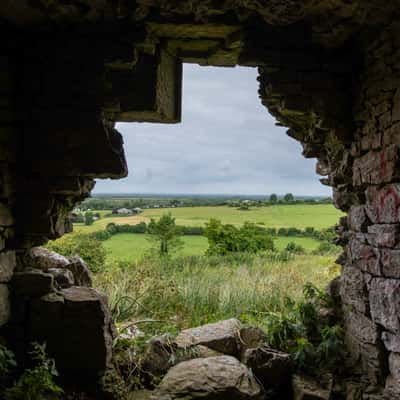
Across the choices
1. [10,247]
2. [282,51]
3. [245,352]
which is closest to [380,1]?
[282,51]

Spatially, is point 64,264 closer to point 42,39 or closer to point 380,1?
point 42,39

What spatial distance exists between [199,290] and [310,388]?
285 centimetres

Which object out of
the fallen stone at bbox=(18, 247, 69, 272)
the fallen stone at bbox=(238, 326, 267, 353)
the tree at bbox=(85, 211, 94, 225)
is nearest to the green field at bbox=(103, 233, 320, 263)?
the tree at bbox=(85, 211, 94, 225)

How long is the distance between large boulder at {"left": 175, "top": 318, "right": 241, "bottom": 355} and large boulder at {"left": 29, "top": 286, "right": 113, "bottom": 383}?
3.10ft

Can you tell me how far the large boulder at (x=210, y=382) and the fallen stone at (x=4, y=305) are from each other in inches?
58.2

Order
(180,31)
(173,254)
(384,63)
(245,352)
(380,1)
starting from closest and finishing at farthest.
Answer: (380,1) < (384,63) < (180,31) < (245,352) < (173,254)

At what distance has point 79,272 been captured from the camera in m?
4.38

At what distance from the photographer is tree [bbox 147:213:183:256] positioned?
29.9ft

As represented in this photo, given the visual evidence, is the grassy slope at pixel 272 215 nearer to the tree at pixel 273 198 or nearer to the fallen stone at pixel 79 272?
the tree at pixel 273 198

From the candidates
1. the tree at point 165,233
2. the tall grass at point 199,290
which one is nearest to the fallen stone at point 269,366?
the tall grass at point 199,290

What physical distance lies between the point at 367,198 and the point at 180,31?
7.56 feet

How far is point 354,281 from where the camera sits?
3646 millimetres

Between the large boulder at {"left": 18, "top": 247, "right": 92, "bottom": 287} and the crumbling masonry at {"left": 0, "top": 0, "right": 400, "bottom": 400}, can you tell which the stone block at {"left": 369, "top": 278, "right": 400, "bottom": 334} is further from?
the large boulder at {"left": 18, "top": 247, "right": 92, "bottom": 287}

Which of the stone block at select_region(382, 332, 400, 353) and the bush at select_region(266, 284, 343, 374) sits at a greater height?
the stone block at select_region(382, 332, 400, 353)
